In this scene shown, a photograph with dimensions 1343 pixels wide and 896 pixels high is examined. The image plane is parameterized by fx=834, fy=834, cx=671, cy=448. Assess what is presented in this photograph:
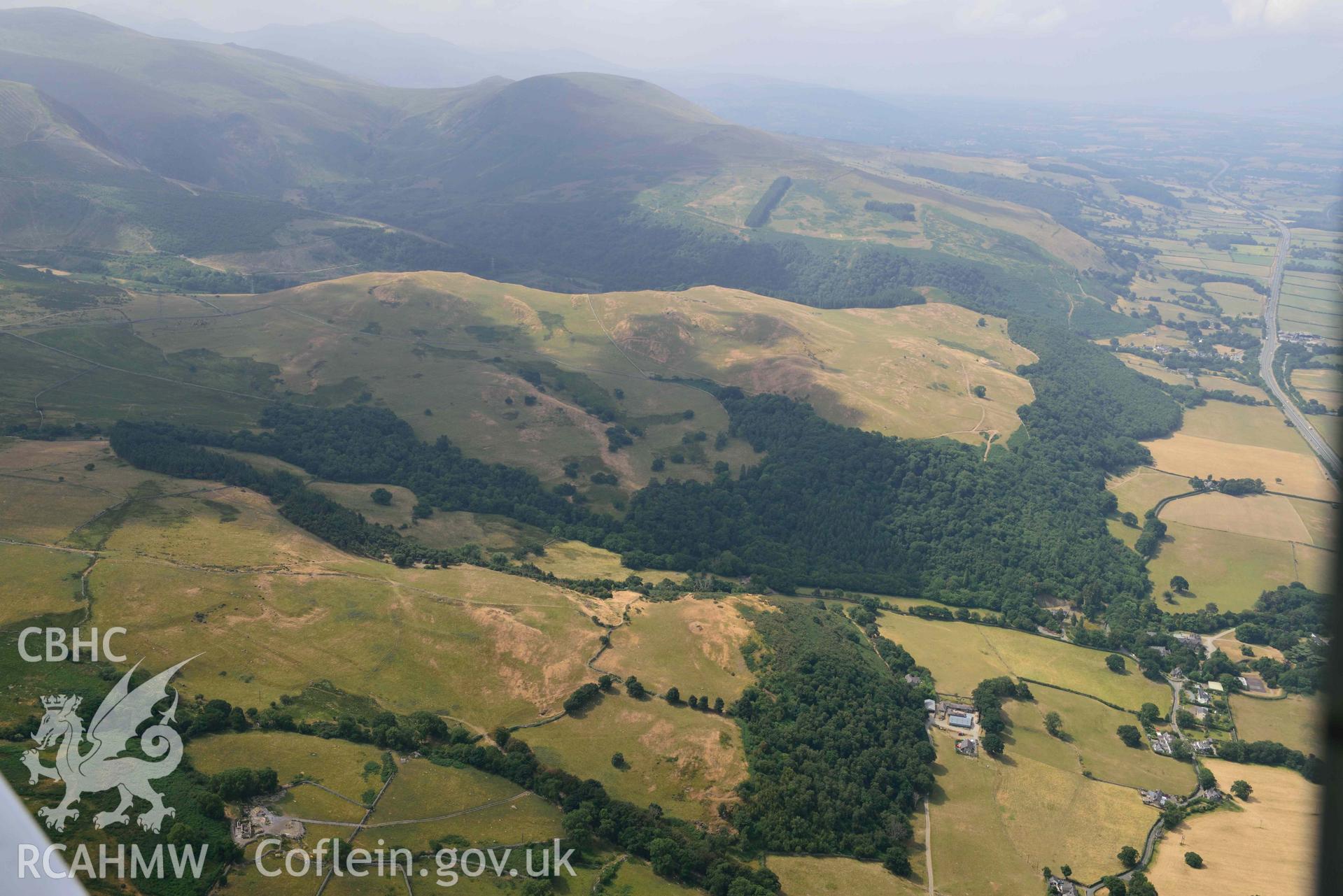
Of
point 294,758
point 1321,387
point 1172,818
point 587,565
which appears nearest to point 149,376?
point 587,565

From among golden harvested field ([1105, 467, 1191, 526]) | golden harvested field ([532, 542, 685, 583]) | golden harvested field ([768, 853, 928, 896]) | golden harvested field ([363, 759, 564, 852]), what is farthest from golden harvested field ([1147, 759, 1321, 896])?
golden harvested field ([1105, 467, 1191, 526])

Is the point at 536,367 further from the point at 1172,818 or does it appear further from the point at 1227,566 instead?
the point at 1172,818

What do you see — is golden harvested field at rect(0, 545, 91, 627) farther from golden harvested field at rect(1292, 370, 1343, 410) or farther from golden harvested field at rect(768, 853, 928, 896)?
golden harvested field at rect(1292, 370, 1343, 410)

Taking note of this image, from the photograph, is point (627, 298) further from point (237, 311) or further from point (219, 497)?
point (219, 497)

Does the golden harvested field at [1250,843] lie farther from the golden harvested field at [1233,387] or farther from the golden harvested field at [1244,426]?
the golden harvested field at [1233,387]

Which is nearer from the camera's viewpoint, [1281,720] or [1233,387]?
[1281,720]

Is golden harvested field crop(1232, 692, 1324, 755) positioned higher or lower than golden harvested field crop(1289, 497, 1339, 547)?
lower

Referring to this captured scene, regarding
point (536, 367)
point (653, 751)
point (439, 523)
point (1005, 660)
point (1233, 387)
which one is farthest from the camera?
point (1233, 387)

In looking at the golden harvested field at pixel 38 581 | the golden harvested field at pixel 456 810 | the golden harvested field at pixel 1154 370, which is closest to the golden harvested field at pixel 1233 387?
the golden harvested field at pixel 1154 370
